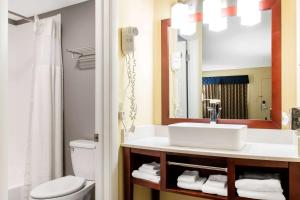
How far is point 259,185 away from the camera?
4.52 feet

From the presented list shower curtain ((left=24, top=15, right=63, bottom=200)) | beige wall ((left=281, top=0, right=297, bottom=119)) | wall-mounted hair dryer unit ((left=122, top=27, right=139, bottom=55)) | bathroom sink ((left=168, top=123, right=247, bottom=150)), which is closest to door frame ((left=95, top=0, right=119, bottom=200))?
wall-mounted hair dryer unit ((left=122, top=27, right=139, bottom=55))

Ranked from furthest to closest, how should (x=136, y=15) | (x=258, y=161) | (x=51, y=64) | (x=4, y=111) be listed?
(x=51, y=64) < (x=136, y=15) < (x=258, y=161) < (x=4, y=111)

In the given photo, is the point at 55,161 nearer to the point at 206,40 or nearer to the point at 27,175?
the point at 27,175

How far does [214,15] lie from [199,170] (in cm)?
127

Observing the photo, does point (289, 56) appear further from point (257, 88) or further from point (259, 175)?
point (259, 175)

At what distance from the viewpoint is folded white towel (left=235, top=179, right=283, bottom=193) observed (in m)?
1.35

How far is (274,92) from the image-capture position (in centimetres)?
181

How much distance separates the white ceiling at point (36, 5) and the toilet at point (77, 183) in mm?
1539

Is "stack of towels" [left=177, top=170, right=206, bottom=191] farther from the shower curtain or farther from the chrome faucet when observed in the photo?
the shower curtain

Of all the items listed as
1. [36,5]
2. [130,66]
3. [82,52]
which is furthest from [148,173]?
[36,5]

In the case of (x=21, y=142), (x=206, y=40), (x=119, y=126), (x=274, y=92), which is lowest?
(x=21, y=142)

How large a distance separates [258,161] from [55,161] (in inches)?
83.7

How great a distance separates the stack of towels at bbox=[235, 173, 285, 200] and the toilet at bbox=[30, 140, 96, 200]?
1.33 m

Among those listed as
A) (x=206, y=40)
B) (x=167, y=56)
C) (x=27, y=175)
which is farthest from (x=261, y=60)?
(x=27, y=175)
